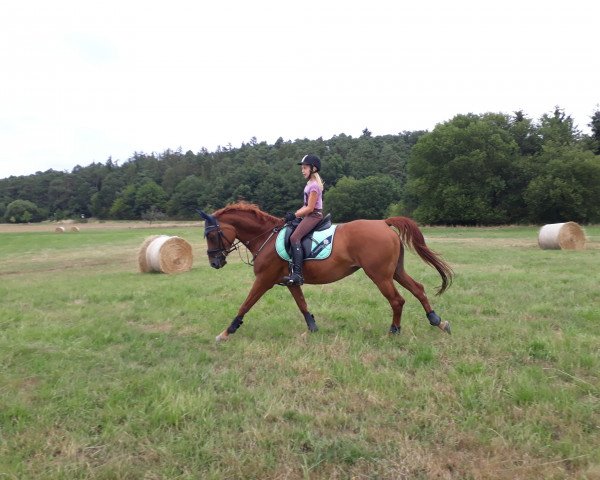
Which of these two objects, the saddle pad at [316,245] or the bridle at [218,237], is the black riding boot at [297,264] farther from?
the bridle at [218,237]

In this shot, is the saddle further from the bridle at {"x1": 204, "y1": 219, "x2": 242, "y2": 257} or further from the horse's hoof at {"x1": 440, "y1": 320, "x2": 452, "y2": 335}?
the horse's hoof at {"x1": 440, "y1": 320, "x2": 452, "y2": 335}

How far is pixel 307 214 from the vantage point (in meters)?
7.26

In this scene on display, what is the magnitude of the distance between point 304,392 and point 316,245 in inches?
118

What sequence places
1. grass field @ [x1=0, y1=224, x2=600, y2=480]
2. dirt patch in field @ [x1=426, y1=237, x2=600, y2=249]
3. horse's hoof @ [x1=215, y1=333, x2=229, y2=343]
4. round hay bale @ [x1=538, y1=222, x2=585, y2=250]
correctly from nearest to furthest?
grass field @ [x1=0, y1=224, x2=600, y2=480], horse's hoof @ [x1=215, y1=333, x2=229, y2=343], round hay bale @ [x1=538, y1=222, x2=585, y2=250], dirt patch in field @ [x1=426, y1=237, x2=600, y2=249]

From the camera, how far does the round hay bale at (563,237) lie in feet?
66.9

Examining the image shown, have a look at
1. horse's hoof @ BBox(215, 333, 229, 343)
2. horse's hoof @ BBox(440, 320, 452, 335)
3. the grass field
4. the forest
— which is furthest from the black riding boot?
the forest

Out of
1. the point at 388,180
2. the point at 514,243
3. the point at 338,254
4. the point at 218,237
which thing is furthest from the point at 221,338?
the point at 388,180

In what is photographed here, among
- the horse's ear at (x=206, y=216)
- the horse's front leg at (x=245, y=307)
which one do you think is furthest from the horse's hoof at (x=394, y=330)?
the horse's ear at (x=206, y=216)

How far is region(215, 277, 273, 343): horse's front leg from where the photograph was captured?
6801 mm

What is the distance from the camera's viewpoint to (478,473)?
3.09 metres

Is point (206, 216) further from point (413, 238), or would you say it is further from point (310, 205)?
point (413, 238)

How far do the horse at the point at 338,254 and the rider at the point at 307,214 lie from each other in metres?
0.24

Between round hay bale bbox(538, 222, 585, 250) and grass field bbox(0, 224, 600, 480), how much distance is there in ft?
42.1

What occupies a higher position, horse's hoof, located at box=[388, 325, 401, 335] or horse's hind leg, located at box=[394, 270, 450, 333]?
horse's hind leg, located at box=[394, 270, 450, 333]
